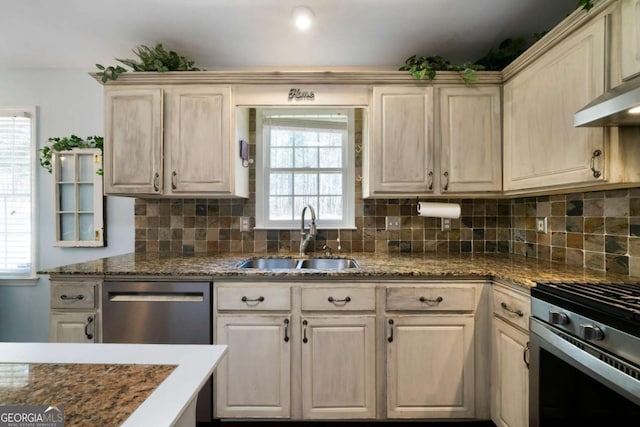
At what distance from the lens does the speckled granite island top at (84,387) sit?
53 cm

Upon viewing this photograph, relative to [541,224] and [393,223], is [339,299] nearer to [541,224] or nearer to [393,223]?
[393,223]

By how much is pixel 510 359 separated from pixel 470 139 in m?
1.36

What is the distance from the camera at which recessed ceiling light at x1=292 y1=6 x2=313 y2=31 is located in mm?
1929

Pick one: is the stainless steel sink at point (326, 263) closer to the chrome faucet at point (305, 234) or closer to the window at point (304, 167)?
the chrome faucet at point (305, 234)

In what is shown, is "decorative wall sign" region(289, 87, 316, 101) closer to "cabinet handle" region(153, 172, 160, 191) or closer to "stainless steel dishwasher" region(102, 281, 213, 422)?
"cabinet handle" region(153, 172, 160, 191)

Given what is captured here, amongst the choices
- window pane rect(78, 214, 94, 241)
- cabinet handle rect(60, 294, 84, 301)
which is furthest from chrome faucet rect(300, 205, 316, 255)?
window pane rect(78, 214, 94, 241)

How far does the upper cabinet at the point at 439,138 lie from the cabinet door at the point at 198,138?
1.07m

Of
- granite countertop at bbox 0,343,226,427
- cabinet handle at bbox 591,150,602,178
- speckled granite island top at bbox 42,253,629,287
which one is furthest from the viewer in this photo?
speckled granite island top at bbox 42,253,629,287

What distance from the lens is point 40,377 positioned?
642mm

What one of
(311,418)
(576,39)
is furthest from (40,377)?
(576,39)

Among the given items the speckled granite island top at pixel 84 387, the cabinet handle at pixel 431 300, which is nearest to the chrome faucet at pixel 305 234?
the cabinet handle at pixel 431 300

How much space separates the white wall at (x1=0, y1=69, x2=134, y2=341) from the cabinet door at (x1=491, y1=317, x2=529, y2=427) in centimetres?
285

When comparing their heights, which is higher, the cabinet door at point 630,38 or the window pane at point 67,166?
the cabinet door at point 630,38

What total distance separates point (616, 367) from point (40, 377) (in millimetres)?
1541
